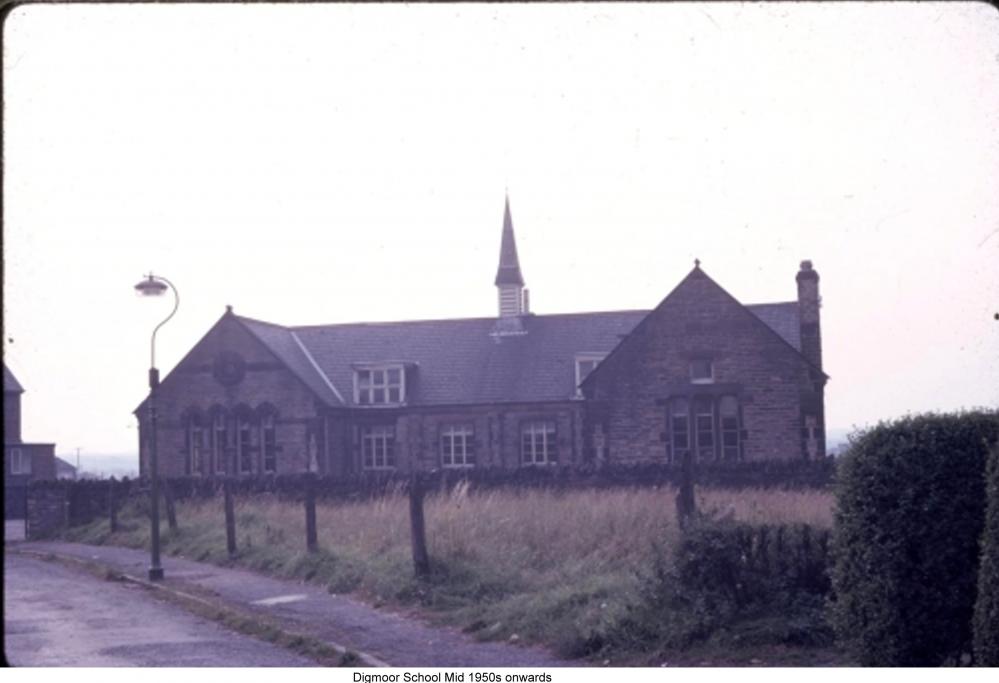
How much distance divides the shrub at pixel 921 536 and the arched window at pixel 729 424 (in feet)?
91.8

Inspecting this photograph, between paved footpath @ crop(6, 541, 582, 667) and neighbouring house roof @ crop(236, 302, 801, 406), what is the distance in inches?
871

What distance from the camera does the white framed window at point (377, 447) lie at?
42.4 meters

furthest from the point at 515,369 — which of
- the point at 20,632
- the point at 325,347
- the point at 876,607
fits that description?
the point at 876,607

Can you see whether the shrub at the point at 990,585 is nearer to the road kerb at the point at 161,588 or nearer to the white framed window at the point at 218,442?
the road kerb at the point at 161,588

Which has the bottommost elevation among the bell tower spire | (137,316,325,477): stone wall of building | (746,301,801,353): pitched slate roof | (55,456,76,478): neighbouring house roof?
(55,456,76,478): neighbouring house roof

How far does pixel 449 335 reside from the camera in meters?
43.9

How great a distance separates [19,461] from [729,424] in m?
21.3

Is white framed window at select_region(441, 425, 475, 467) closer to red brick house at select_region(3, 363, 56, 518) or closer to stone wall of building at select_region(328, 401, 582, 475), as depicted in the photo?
stone wall of building at select_region(328, 401, 582, 475)

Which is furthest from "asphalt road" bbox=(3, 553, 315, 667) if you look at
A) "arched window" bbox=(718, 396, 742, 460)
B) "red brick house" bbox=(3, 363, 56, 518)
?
"arched window" bbox=(718, 396, 742, 460)

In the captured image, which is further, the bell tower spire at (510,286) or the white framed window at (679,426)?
the bell tower spire at (510,286)

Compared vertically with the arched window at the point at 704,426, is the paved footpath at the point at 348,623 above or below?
below

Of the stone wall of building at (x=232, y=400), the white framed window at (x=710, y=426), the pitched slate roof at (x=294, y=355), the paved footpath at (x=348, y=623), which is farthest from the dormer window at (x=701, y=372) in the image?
the paved footpath at (x=348, y=623)

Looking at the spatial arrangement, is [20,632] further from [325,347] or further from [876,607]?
[325,347]

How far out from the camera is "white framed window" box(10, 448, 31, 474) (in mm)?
24073
